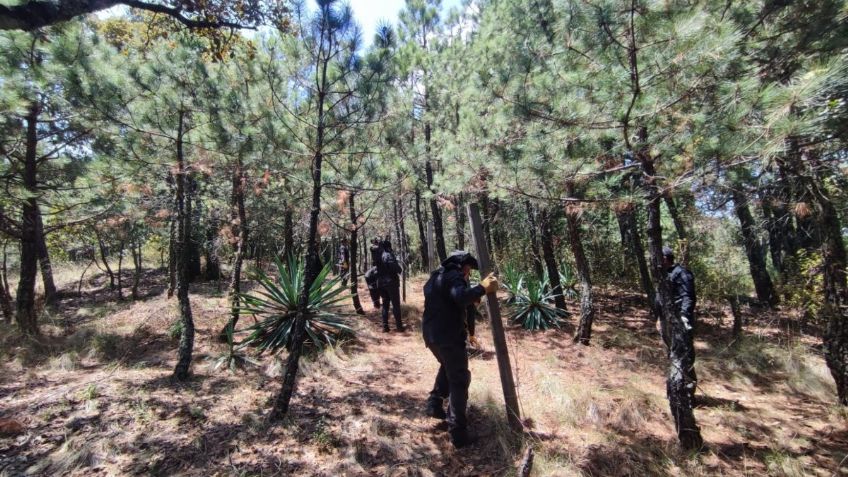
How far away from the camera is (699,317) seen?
8.21 m

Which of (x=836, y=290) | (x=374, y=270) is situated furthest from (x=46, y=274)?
(x=836, y=290)

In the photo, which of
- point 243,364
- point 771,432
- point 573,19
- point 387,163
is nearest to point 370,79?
point 387,163

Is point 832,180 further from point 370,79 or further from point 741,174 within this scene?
point 370,79

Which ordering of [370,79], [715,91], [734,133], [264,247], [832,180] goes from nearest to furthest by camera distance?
[734,133], [715,91], [370,79], [832,180], [264,247]

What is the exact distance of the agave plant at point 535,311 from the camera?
7.48 metres

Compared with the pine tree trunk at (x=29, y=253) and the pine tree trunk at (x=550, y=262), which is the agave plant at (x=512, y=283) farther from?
the pine tree trunk at (x=29, y=253)

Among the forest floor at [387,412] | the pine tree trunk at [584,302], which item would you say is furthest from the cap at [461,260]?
the pine tree trunk at [584,302]

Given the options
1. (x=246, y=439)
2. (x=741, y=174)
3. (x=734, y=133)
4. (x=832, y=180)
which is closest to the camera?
(x=734, y=133)

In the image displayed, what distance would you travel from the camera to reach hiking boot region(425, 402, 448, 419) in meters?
3.69

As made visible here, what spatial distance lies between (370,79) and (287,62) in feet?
3.09

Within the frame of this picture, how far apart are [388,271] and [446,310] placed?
362 centimetres

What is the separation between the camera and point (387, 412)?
3846 millimetres

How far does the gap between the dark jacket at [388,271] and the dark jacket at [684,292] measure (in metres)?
4.20

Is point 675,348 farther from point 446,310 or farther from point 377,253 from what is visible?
point 377,253
